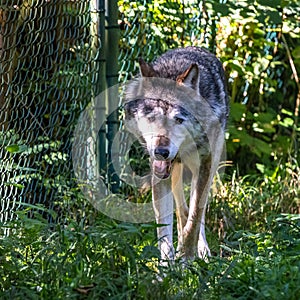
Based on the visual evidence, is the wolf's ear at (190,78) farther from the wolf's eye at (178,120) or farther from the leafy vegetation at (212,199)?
the leafy vegetation at (212,199)

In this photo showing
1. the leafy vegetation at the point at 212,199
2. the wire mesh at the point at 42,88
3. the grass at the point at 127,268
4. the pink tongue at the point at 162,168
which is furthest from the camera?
the wire mesh at the point at 42,88

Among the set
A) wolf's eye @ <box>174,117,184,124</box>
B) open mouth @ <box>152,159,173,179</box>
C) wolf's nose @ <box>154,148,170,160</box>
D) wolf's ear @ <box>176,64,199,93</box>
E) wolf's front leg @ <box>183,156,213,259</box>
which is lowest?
wolf's front leg @ <box>183,156,213,259</box>

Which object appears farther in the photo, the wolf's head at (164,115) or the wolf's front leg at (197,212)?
the wolf's front leg at (197,212)

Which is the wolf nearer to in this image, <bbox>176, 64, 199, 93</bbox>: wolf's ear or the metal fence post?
A: <bbox>176, 64, 199, 93</bbox>: wolf's ear

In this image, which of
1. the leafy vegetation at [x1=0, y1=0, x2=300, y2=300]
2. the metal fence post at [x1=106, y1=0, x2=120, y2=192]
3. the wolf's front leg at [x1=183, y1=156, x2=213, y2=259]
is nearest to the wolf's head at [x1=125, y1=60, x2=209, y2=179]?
the wolf's front leg at [x1=183, y1=156, x2=213, y2=259]

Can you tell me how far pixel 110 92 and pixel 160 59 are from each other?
36.1 inches

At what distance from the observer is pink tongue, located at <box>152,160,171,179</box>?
15.1 ft

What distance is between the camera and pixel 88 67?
240 inches

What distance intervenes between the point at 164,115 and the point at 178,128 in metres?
0.12

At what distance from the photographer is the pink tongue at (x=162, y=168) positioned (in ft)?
15.1

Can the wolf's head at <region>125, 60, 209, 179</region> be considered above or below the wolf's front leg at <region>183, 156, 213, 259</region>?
above

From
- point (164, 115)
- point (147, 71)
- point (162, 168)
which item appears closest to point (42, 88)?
point (147, 71)

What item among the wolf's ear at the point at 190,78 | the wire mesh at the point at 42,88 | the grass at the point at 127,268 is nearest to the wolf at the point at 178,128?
the wolf's ear at the point at 190,78

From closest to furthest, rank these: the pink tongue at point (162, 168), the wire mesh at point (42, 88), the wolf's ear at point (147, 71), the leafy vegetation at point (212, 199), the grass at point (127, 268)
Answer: the grass at point (127, 268), the leafy vegetation at point (212, 199), the pink tongue at point (162, 168), the wolf's ear at point (147, 71), the wire mesh at point (42, 88)
